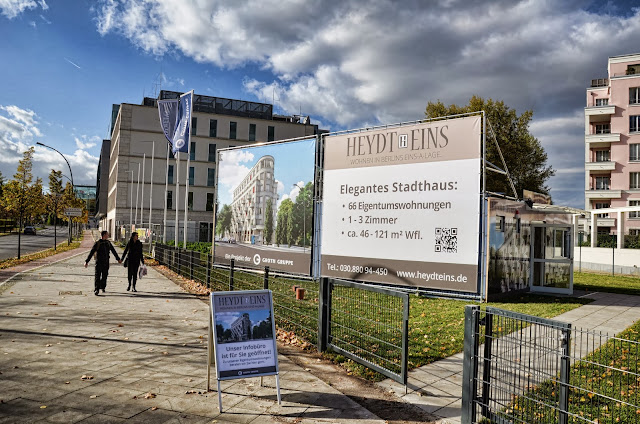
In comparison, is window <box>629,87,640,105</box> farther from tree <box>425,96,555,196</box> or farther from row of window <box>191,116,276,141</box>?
row of window <box>191,116,276,141</box>

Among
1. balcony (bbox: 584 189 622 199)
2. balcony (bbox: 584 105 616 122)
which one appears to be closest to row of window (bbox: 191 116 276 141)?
balcony (bbox: 584 105 616 122)

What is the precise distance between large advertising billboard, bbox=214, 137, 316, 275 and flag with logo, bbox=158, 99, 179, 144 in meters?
3.30

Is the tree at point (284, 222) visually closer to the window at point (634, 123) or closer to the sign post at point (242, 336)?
the sign post at point (242, 336)

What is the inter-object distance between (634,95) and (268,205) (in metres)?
39.7

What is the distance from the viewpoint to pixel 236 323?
5.23 m

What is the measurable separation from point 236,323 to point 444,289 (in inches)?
352

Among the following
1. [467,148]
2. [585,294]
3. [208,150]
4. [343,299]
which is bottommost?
[585,294]

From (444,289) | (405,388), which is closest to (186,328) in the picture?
(405,388)

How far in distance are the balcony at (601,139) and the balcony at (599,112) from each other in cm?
203

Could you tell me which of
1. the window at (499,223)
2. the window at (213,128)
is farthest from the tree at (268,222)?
the window at (213,128)

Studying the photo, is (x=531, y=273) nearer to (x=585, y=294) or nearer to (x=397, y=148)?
(x=585, y=294)

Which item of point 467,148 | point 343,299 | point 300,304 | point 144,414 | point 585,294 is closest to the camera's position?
point 144,414

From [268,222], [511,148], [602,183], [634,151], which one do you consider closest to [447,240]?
[268,222]

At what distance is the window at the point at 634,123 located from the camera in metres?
40.6
